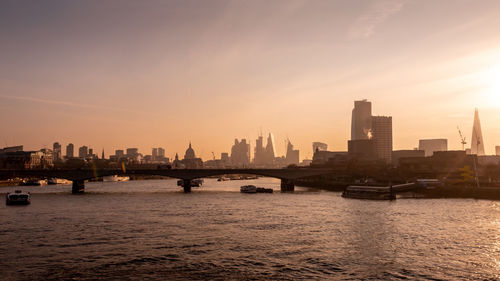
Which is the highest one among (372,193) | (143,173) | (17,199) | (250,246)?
(143,173)

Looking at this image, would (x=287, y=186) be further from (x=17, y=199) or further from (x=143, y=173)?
(x=17, y=199)

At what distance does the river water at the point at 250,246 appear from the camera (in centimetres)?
3491

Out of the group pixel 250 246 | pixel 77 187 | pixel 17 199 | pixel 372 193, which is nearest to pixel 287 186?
pixel 372 193

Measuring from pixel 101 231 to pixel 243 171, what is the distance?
304 ft

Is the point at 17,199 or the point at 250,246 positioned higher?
the point at 17,199

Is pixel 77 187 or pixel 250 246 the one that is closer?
pixel 250 246

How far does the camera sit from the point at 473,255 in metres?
40.7

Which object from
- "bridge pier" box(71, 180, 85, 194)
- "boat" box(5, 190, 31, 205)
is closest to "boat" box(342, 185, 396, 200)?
"boat" box(5, 190, 31, 205)

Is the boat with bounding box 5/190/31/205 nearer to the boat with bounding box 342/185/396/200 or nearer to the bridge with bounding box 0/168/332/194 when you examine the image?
the bridge with bounding box 0/168/332/194

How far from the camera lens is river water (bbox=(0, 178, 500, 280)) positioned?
3491 cm

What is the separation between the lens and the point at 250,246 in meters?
44.6

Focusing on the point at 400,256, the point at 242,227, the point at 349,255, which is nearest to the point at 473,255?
the point at 400,256

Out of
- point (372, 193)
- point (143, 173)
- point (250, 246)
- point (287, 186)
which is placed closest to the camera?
point (250, 246)

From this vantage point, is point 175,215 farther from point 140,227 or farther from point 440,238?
point 440,238
